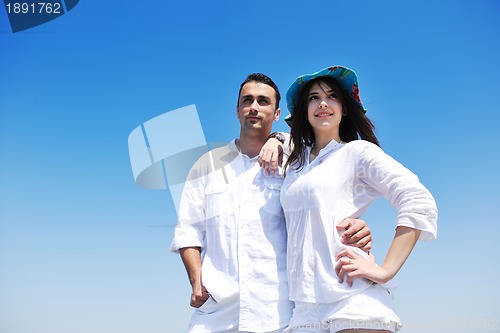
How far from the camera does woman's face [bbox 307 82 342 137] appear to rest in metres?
3.89

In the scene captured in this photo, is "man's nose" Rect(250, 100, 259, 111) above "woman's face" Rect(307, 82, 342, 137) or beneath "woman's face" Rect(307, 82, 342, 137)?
above

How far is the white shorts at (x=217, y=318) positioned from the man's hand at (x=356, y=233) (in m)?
1.29

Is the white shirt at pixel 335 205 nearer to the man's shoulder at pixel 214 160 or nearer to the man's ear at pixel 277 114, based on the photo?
the man's shoulder at pixel 214 160

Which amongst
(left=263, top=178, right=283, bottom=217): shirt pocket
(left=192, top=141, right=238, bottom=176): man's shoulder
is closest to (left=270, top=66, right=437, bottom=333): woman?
(left=263, top=178, right=283, bottom=217): shirt pocket

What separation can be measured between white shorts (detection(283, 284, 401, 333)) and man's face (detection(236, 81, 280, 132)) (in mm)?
2125

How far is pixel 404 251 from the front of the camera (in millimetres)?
3236

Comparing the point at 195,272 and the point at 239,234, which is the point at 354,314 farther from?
the point at 195,272

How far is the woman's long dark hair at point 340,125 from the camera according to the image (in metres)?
4.03

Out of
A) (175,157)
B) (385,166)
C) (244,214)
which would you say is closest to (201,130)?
(175,157)

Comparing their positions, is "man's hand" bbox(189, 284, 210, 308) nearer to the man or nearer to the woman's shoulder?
the man

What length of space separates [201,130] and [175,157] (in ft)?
1.73

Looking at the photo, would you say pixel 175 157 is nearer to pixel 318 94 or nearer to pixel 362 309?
pixel 318 94

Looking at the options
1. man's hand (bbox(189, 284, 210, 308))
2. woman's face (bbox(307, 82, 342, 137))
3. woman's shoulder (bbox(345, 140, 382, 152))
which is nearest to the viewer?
woman's shoulder (bbox(345, 140, 382, 152))

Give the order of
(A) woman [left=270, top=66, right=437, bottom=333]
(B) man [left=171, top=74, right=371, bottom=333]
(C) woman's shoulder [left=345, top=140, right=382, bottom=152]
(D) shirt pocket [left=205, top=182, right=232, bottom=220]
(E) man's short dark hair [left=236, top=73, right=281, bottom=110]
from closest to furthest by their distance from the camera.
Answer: (A) woman [left=270, top=66, right=437, bottom=333] → (C) woman's shoulder [left=345, top=140, right=382, bottom=152] → (B) man [left=171, top=74, right=371, bottom=333] → (D) shirt pocket [left=205, top=182, right=232, bottom=220] → (E) man's short dark hair [left=236, top=73, right=281, bottom=110]
